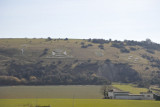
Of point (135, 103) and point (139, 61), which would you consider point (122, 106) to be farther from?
point (139, 61)

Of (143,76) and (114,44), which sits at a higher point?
(114,44)

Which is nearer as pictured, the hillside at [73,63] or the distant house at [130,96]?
the distant house at [130,96]

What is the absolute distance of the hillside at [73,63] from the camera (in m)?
121

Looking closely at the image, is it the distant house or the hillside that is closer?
the distant house

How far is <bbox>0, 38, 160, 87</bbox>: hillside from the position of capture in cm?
12119

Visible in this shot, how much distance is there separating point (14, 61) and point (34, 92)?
55.5 meters

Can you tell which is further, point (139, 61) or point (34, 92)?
point (139, 61)

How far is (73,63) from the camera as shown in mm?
143375

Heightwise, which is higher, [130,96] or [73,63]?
[73,63]

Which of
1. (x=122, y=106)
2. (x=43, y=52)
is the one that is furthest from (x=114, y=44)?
(x=122, y=106)

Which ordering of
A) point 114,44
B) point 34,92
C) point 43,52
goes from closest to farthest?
point 34,92 < point 43,52 < point 114,44

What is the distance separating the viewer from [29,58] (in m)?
146

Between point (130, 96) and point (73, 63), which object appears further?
point (73, 63)

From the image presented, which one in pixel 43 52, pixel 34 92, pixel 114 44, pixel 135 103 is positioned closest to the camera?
pixel 135 103
